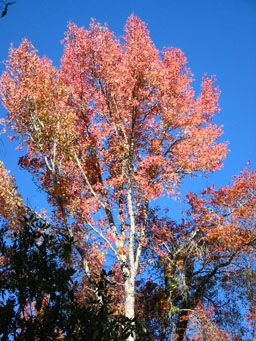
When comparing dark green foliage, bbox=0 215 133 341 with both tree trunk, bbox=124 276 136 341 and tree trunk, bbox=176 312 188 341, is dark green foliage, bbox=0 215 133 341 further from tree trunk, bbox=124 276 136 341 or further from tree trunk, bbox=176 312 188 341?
tree trunk, bbox=176 312 188 341

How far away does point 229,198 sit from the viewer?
48.8ft

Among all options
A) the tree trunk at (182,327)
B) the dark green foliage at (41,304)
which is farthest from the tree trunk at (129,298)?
the dark green foliage at (41,304)

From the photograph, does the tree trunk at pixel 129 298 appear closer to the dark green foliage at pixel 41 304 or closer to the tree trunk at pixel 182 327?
the tree trunk at pixel 182 327

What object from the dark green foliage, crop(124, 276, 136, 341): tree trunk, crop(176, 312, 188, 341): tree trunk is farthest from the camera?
crop(176, 312, 188, 341): tree trunk

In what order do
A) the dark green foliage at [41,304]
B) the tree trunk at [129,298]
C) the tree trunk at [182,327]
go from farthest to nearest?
1. the tree trunk at [182,327]
2. the tree trunk at [129,298]
3. the dark green foliage at [41,304]

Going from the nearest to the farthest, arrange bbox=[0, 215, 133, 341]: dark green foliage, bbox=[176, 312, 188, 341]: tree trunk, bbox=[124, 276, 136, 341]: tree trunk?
1. bbox=[0, 215, 133, 341]: dark green foliage
2. bbox=[124, 276, 136, 341]: tree trunk
3. bbox=[176, 312, 188, 341]: tree trunk

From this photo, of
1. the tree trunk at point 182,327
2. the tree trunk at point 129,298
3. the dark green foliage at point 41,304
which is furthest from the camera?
the tree trunk at point 182,327

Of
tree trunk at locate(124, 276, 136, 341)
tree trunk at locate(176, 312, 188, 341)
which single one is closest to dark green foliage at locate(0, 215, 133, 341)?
tree trunk at locate(124, 276, 136, 341)

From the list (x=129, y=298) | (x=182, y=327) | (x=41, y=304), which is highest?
(x=129, y=298)

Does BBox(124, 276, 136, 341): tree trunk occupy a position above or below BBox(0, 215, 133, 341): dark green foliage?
above

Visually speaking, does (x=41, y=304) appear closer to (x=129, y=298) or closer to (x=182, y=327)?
(x=129, y=298)

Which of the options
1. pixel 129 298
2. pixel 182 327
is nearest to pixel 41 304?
pixel 129 298

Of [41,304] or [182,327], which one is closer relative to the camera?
[41,304]

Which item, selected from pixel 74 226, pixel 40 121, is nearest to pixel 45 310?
pixel 74 226
